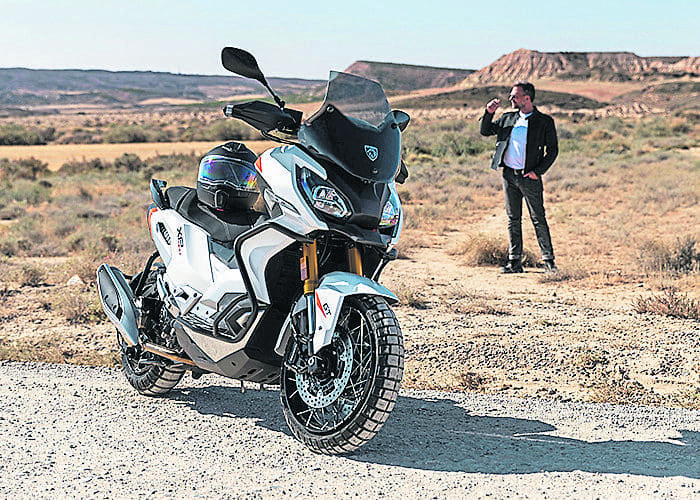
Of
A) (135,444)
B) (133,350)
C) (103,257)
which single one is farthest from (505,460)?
(103,257)

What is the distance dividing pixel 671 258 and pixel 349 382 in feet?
26.2

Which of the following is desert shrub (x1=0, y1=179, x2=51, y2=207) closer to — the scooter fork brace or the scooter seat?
the scooter seat

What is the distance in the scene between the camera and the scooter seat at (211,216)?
487cm

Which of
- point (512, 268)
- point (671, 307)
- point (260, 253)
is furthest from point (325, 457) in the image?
point (512, 268)

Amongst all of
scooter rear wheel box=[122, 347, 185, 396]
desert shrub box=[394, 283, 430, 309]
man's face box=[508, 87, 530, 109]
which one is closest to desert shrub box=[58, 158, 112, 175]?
man's face box=[508, 87, 530, 109]

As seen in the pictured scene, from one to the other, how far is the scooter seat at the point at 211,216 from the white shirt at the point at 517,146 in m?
5.77

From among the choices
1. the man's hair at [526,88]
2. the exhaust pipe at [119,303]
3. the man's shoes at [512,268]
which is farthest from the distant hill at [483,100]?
the exhaust pipe at [119,303]

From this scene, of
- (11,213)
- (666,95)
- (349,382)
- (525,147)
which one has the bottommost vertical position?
(11,213)

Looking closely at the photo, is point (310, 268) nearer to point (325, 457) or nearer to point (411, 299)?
point (325, 457)

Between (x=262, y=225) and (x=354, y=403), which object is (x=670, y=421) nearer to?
(x=354, y=403)

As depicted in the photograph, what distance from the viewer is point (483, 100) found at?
11531cm

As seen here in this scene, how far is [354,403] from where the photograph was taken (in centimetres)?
414

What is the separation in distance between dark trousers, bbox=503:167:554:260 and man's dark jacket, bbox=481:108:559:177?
0.17m

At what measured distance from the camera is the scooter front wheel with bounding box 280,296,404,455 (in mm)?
3975
